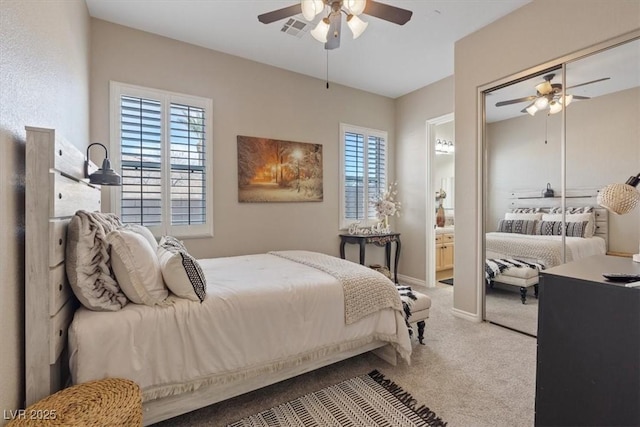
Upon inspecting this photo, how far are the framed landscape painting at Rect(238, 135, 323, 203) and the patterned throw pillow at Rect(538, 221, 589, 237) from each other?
2598mm

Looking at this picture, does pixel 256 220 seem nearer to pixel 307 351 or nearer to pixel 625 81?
pixel 307 351

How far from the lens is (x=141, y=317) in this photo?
4.98ft

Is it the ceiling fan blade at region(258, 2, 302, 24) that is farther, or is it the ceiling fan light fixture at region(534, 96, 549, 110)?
the ceiling fan light fixture at region(534, 96, 549, 110)

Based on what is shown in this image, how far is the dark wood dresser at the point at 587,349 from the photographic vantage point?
1.12 metres

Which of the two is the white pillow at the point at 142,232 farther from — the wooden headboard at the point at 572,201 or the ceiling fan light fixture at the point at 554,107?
the ceiling fan light fixture at the point at 554,107

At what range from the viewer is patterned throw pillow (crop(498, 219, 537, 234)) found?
112 inches

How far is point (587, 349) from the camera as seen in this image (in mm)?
1218

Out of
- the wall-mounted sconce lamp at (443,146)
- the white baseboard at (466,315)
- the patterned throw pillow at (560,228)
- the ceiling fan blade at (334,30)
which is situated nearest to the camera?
the ceiling fan blade at (334,30)

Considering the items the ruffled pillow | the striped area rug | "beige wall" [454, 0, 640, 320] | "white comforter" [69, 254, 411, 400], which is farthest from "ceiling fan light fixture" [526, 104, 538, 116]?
the ruffled pillow

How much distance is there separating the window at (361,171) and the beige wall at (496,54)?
5.29 ft

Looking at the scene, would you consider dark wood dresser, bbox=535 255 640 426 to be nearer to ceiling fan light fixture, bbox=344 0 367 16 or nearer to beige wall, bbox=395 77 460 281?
ceiling fan light fixture, bbox=344 0 367 16

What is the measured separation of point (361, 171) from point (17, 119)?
399cm

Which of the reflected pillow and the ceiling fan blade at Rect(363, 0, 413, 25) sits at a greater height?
the ceiling fan blade at Rect(363, 0, 413, 25)

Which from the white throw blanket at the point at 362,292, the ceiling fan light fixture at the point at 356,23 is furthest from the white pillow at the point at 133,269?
the ceiling fan light fixture at the point at 356,23
